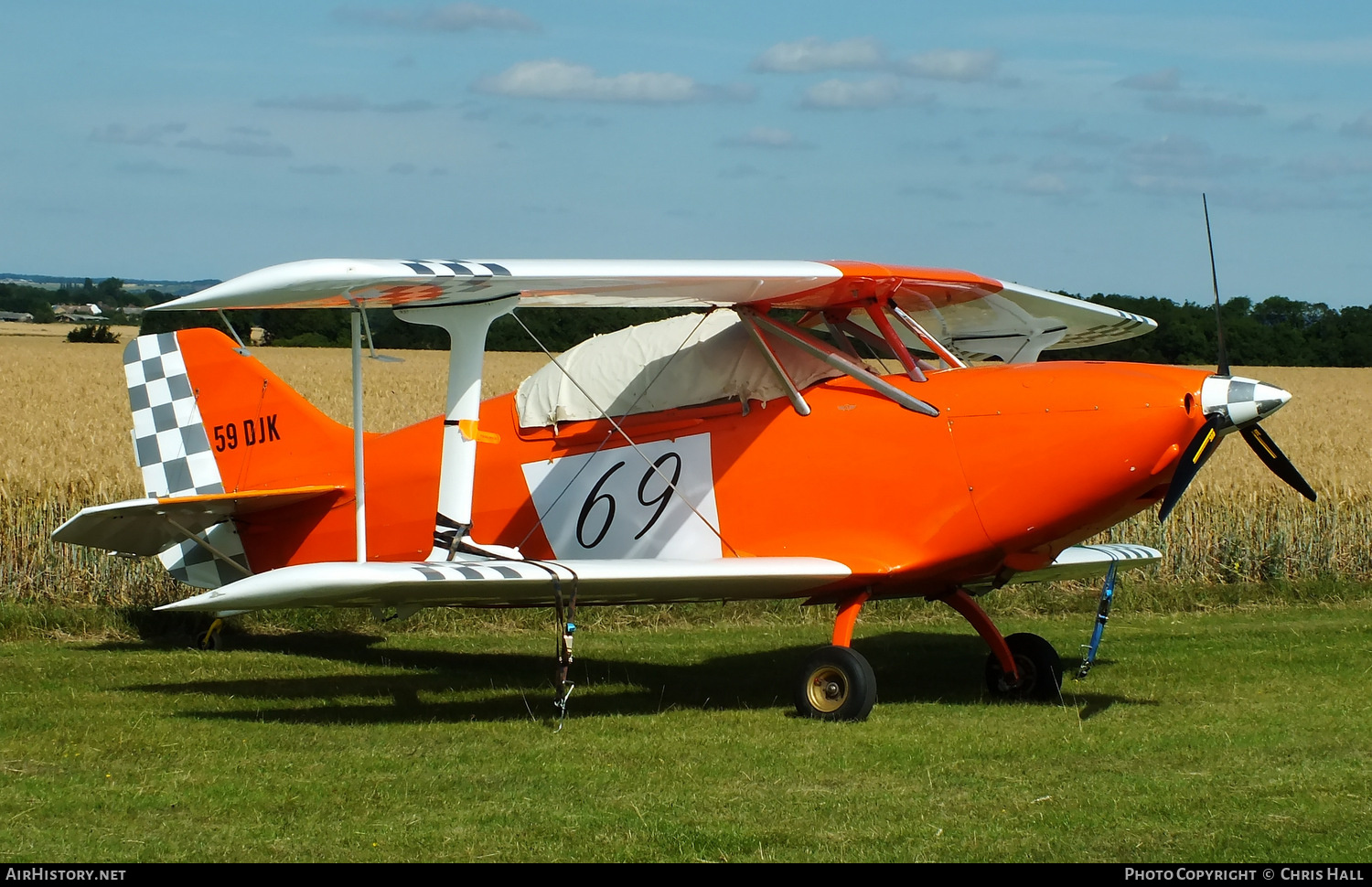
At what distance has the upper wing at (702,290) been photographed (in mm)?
6871

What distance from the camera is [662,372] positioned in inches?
349

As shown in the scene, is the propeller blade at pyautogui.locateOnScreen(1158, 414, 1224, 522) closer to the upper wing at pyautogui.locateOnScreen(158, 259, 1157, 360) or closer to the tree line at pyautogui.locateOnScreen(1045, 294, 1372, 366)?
the upper wing at pyautogui.locateOnScreen(158, 259, 1157, 360)

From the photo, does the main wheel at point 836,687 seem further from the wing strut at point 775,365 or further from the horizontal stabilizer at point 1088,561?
the horizontal stabilizer at point 1088,561

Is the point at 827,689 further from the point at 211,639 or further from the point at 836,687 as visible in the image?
the point at 211,639

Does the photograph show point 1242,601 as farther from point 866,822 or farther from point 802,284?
point 866,822

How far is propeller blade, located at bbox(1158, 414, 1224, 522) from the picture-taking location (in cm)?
738

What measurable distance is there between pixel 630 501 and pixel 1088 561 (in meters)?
3.48

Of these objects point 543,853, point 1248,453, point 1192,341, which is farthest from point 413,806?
point 1192,341

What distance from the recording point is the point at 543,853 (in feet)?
17.1

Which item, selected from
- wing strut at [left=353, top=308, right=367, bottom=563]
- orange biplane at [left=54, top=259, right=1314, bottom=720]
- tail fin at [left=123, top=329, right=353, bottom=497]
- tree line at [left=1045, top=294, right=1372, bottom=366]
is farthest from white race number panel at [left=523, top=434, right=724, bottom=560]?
tree line at [left=1045, top=294, right=1372, bottom=366]

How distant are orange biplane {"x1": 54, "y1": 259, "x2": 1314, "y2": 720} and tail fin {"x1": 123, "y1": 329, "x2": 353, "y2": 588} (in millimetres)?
466

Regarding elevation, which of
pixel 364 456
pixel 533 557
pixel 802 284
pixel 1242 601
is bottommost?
pixel 1242 601

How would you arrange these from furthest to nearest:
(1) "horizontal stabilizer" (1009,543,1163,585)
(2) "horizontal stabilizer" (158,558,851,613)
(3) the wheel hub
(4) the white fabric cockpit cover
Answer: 1. (1) "horizontal stabilizer" (1009,543,1163,585)
2. (4) the white fabric cockpit cover
3. (3) the wheel hub
4. (2) "horizontal stabilizer" (158,558,851,613)

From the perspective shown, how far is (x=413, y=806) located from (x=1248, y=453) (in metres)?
14.9
